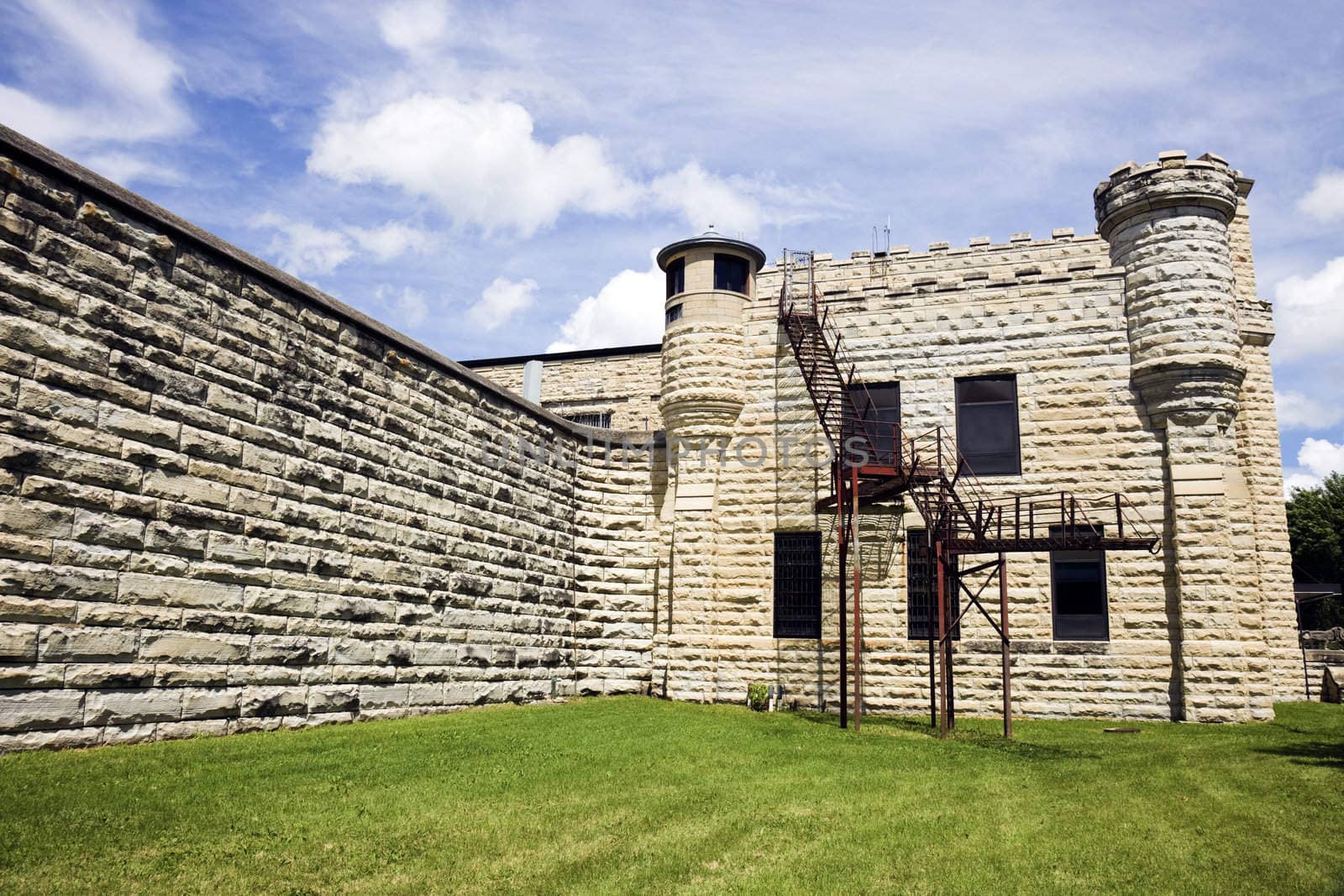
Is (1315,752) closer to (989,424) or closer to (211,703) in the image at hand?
(989,424)

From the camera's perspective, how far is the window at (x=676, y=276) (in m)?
20.5

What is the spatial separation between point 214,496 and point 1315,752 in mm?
14538

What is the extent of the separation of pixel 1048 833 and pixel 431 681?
30.9 ft

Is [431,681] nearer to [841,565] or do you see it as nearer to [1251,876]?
[841,565]

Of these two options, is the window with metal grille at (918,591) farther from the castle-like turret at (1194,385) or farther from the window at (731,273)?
the window at (731,273)

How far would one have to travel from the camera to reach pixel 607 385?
1160 inches

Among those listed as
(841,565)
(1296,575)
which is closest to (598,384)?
(841,565)

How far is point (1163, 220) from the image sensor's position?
18.1 meters

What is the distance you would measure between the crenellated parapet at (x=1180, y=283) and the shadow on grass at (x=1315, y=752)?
6234 millimetres

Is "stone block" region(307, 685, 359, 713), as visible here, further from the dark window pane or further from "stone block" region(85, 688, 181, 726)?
the dark window pane

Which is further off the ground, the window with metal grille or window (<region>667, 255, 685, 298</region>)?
window (<region>667, 255, 685, 298</region>)

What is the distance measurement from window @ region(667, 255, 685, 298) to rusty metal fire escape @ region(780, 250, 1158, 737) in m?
2.26

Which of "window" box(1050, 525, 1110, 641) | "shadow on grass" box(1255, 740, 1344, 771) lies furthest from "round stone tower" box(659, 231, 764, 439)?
"shadow on grass" box(1255, 740, 1344, 771)

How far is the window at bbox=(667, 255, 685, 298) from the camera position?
807 inches
